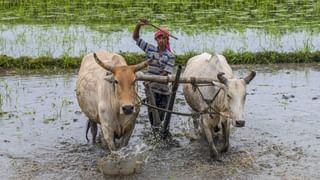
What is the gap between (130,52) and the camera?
478 inches

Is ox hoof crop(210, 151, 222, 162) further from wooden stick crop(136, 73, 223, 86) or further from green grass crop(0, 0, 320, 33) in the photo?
green grass crop(0, 0, 320, 33)

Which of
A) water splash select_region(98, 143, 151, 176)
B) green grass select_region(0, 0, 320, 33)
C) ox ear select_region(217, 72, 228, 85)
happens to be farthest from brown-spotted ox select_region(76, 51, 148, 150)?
green grass select_region(0, 0, 320, 33)

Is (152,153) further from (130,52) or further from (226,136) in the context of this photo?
(130,52)

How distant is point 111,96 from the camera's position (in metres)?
6.32

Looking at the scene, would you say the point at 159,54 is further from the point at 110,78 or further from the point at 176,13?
the point at 176,13

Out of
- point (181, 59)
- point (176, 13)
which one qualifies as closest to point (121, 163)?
point (181, 59)

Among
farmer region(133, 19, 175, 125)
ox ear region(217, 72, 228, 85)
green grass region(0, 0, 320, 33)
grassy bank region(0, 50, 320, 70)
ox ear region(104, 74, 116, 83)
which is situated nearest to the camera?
ox ear region(104, 74, 116, 83)

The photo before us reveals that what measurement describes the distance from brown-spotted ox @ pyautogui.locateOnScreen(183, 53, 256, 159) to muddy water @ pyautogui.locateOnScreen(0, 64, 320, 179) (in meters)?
0.38

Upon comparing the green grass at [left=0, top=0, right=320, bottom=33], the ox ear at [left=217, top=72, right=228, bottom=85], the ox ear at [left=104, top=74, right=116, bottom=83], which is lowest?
the green grass at [left=0, top=0, right=320, bottom=33]

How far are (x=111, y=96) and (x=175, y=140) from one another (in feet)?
5.28

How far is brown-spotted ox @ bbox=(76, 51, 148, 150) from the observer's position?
19.3ft

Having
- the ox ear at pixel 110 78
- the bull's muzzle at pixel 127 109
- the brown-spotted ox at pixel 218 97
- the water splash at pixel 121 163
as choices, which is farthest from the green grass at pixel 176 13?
the bull's muzzle at pixel 127 109

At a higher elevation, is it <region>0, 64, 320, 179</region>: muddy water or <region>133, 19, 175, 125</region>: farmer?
<region>133, 19, 175, 125</region>: farmer

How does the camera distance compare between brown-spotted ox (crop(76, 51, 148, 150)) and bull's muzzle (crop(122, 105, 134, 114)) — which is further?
brown-spotted ox (crop(76, 51, 148, 150))
